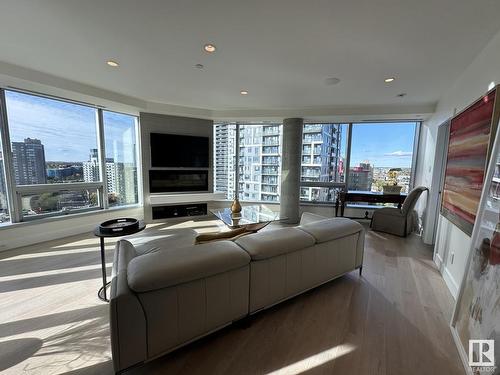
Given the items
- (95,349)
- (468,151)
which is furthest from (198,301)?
(468,151)

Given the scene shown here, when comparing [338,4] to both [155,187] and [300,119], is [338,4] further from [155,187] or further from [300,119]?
[155,187]

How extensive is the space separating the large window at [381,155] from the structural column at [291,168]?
1470mm

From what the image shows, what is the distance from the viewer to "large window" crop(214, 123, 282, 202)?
233 inches

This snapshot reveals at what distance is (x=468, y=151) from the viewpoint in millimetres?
2236

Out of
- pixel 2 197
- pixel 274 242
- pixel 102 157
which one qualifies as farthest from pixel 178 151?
pixel 274 242

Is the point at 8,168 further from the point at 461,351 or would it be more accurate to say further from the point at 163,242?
the point at 461,351

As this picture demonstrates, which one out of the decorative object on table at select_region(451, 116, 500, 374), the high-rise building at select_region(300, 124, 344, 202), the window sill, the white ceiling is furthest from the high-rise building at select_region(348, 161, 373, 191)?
the window sill

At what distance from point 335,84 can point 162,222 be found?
4478 mm

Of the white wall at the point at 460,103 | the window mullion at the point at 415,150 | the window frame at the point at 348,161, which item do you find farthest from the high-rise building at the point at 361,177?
the white wall at the point at 460,103

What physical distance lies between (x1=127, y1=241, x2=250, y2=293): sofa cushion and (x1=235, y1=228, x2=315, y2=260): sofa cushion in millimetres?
96

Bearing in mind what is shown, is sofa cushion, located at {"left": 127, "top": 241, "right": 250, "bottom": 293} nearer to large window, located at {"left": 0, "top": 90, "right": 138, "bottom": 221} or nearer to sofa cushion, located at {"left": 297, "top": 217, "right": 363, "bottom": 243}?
sofa cushion, located at {"left": 297, "top": 217, "right": 363, "bottom": 243}

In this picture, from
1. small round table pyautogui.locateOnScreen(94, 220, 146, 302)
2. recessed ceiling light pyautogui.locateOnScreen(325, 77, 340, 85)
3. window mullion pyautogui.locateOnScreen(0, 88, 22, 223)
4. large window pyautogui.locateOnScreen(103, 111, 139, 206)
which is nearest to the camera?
small round table pyautogui.locateOnScreen(94, 220, 146, 302)

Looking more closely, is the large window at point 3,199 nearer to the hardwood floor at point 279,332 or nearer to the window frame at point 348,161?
the hardwood floor at point 279,332

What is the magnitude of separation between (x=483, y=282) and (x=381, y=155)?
4.35 m
